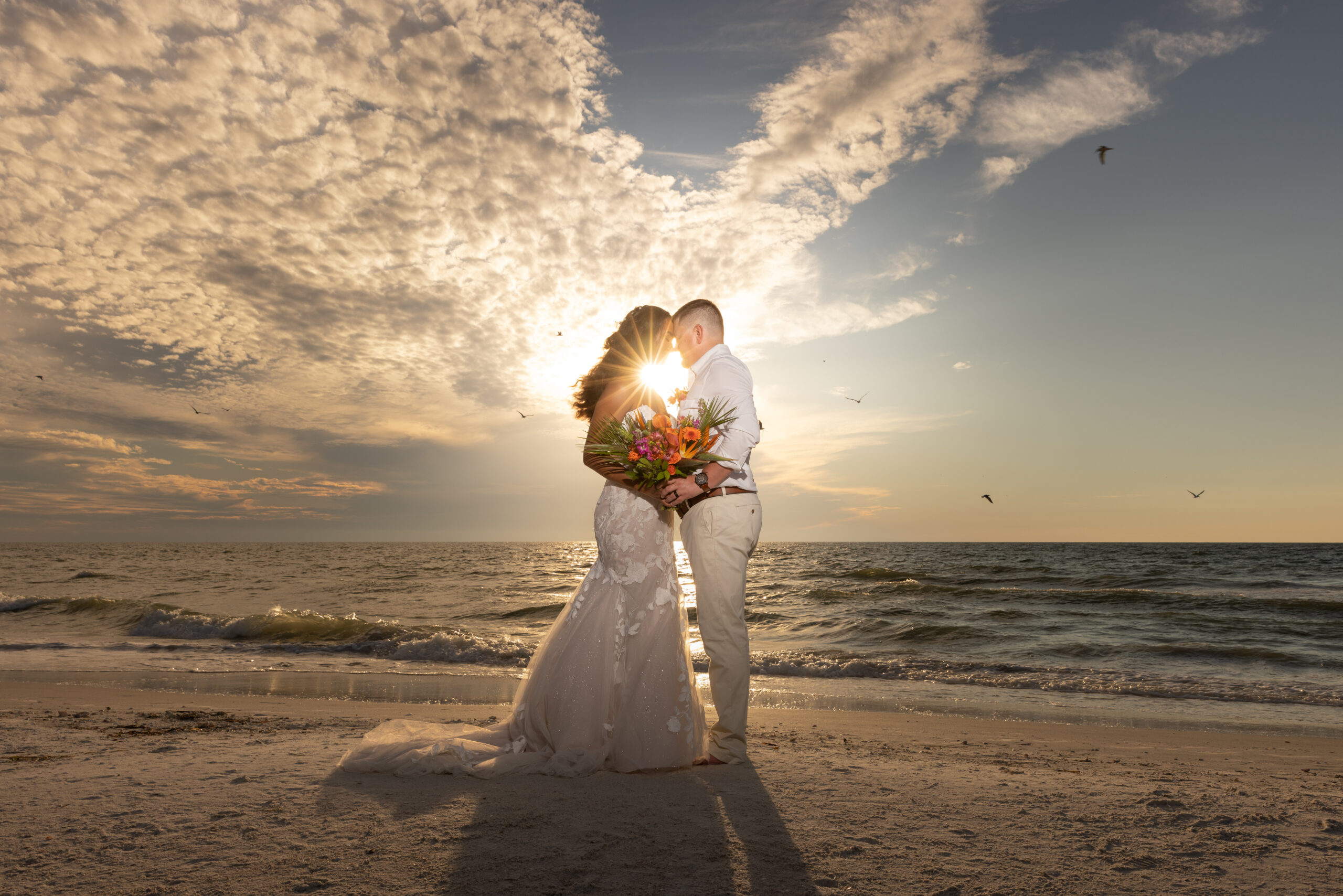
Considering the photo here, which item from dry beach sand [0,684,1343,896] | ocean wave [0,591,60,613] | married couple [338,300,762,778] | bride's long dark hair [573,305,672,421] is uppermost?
bride's long dark hair [573,305,672,421]

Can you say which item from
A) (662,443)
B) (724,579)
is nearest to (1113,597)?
(724,579)

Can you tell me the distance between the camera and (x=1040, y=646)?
488 inches

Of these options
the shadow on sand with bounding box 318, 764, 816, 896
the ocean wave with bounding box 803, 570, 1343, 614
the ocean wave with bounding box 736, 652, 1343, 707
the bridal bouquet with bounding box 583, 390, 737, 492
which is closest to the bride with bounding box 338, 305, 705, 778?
the shadow on sand with bounding box 318, 764, 816, 896

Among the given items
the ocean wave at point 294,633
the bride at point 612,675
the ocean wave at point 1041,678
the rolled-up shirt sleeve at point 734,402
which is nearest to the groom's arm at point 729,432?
the rolled-up shirt sleeve at point 734,402

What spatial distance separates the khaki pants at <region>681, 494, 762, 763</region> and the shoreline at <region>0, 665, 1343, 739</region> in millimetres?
3634

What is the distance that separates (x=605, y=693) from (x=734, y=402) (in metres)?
1.98

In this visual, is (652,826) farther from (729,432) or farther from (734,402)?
(734,402)

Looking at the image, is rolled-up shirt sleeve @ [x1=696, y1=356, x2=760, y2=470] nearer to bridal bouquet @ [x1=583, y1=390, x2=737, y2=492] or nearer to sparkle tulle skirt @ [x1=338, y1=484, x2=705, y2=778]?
bridal bouquet @ [x1=583, y1=390, x2=737, y2=492]

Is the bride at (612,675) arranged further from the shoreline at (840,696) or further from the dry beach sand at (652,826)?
the shoreline at (840,696)

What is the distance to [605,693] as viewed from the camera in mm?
4043

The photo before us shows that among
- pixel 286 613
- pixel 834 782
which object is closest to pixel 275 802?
pixel 834 782

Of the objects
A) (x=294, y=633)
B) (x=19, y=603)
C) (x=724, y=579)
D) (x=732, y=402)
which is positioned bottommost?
(x=19, y=603)

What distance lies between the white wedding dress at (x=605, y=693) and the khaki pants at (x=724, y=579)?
211 millimetres

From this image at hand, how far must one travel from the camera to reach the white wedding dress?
3809mm
